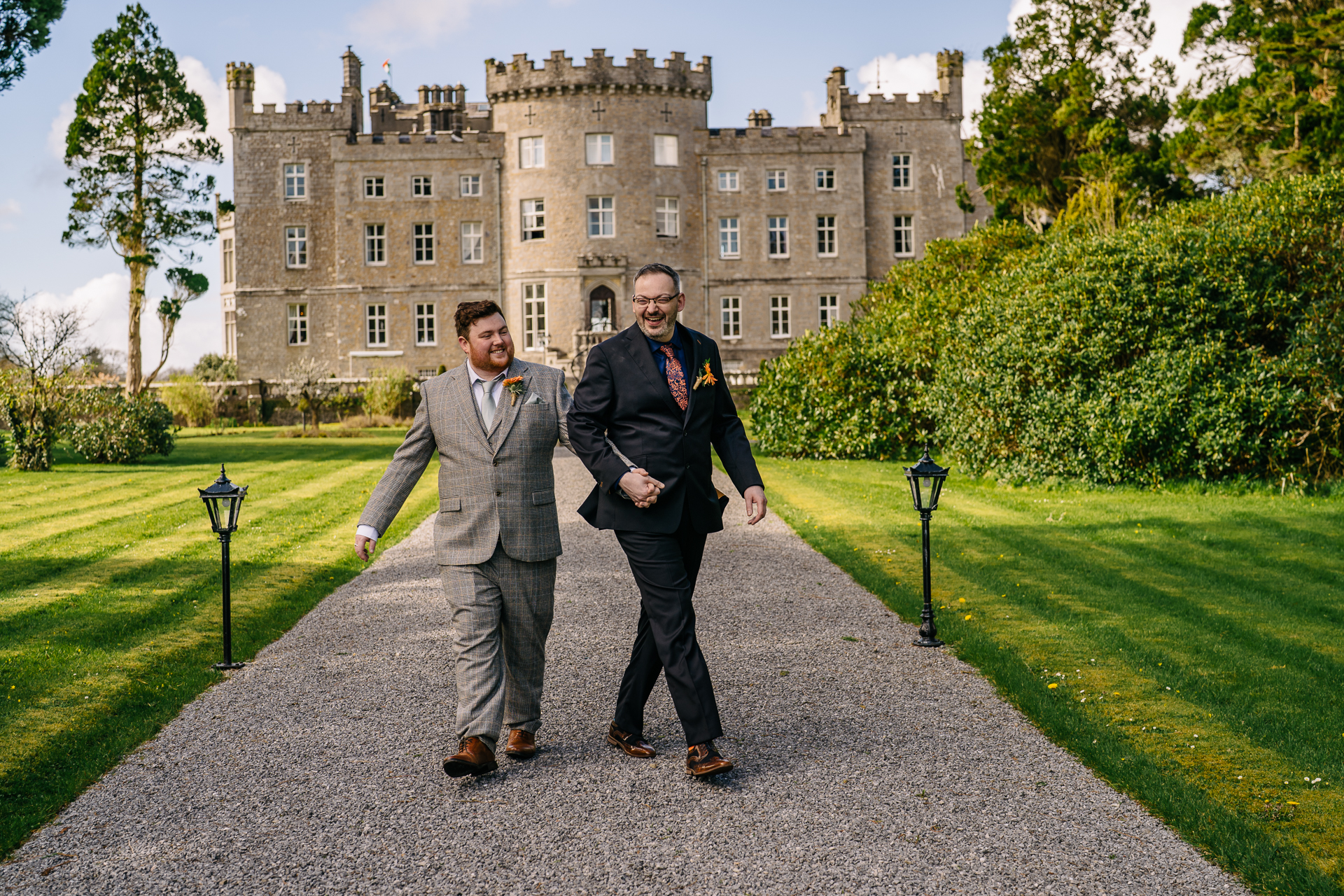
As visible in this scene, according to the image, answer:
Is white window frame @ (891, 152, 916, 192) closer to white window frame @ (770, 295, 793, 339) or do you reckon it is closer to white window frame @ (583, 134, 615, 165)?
white window frame @ (770, 295, 793, 339)

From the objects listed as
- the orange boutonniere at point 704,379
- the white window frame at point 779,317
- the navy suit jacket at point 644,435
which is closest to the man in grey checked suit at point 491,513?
the navy suit jacket at point 644,435

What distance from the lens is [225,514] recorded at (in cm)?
657

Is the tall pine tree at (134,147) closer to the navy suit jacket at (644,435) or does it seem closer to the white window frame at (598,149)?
the white window frame at (598,149)

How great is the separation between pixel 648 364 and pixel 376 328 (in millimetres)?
39112

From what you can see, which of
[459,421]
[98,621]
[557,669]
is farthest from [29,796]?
[98,621]

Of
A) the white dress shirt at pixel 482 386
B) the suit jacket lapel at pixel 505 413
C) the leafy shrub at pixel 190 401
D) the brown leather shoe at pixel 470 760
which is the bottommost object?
the brown leather shoe at pixel 470 760

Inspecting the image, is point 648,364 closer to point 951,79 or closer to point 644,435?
point 644,435

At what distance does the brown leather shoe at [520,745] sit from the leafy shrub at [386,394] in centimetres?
2832

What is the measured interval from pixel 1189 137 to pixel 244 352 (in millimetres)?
33368

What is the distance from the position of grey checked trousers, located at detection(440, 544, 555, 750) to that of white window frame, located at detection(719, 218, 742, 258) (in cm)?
3764

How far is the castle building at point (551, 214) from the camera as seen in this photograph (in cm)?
3950

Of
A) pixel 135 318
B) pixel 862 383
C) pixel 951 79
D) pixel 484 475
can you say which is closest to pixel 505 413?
pixel 484 475

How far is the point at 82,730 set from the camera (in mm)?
5086

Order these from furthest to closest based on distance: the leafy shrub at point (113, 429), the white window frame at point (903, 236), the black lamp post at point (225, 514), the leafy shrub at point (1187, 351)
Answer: the white window frame at point (903, 236), the leafy shrub at point (113, 429), the leafy shrub at point (1187, 351), the black lamp post at point (225, 514)
